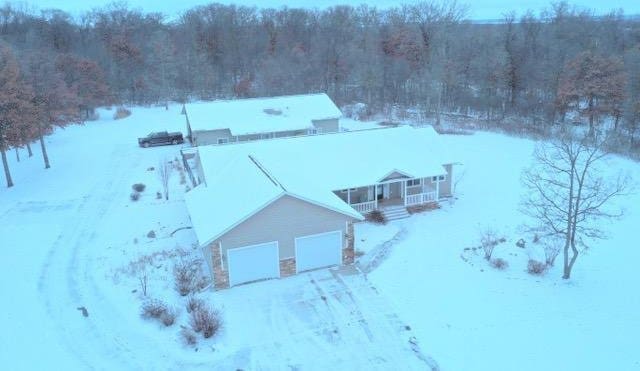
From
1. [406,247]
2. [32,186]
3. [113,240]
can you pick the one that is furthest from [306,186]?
[32,186]

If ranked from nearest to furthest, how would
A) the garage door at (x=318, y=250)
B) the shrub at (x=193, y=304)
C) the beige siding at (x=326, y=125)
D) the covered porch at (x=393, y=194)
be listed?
the shrub at (x=193, y=304), the garage door at (x=318, y=250), the covered porch at (x=393, y=194), the beige siding at (x=326, y=125)

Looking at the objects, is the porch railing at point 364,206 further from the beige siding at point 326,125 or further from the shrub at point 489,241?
the beige siding at point 326,125

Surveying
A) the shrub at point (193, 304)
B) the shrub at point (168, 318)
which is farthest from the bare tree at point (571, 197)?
the shrub at point (168, 318)

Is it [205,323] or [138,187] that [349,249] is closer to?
[205,323]

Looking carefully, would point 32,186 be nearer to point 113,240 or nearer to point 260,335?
point 113,240

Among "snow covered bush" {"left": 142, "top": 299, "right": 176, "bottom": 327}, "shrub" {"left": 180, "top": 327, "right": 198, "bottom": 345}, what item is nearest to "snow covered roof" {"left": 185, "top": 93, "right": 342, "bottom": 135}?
"snow covered bush" {"left": 142, "top": 299, "right": 176, "bottom": 327}

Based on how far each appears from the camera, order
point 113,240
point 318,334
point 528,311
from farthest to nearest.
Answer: point 113,240, point 528,311, point 318,334

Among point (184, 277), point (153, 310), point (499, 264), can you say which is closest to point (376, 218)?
point (499, 264)
